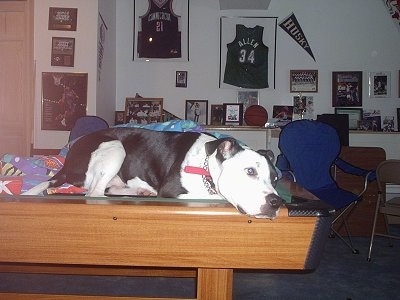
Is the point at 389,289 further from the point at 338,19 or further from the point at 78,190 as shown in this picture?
the point at 338,19

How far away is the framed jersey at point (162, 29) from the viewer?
593cm

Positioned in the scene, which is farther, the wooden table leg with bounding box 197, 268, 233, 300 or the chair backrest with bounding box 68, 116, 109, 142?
the chair backrest with bounding box 68, 116, 109, 142

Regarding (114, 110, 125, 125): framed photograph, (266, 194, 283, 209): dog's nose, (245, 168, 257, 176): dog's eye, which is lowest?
(266, 194, 283, 209): dog's nose

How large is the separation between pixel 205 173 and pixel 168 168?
1.03ft

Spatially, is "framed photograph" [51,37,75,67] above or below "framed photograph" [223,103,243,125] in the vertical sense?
above

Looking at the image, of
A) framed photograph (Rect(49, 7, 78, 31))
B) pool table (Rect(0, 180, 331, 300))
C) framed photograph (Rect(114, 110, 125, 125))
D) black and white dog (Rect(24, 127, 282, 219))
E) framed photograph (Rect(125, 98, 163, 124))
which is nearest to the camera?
pool table (Rect(0, 180, 331, 300))

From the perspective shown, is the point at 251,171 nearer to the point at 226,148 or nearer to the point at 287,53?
the point at 226,148

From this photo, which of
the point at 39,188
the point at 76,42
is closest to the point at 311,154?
the point at 39,188

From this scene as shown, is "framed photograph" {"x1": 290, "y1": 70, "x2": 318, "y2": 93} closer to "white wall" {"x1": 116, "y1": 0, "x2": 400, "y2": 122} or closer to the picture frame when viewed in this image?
"white wall" {"x1": 116, "y1": 0, "x2": 400, "y2": 122}

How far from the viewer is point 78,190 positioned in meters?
2.21

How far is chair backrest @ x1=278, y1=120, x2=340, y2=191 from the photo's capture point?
4035 millimetres

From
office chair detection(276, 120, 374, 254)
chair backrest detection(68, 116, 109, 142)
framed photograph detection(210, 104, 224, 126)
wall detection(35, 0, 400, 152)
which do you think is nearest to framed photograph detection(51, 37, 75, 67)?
chair backrest detection(68, 116, 109, 142)

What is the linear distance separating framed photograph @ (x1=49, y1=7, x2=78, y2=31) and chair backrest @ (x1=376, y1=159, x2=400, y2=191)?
139 inches

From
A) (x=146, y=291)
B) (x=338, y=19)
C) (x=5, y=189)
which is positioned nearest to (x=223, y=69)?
(x=338, y=19)
